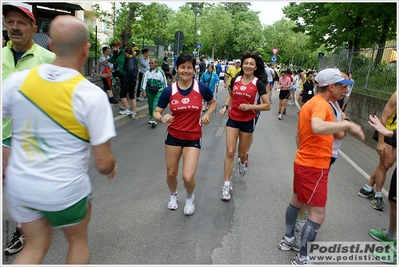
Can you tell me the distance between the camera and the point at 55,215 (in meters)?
1.81

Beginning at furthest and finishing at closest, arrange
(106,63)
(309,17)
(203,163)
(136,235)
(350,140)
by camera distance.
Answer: (309,17) → (106,63) → (350,140) → (203,163) → (136,235)

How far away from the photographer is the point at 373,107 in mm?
9109

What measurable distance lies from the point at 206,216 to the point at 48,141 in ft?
7.77

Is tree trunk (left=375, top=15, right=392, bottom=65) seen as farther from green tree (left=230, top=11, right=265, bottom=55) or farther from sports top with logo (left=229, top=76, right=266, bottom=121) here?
green tree (left=230, top=11, right=265, bottom=55)

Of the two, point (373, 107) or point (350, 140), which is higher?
point (373, 107)

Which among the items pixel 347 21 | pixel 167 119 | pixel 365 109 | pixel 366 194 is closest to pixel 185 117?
pixel 167 119

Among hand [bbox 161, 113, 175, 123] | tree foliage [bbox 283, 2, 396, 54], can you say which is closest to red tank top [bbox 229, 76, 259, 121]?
hand [bbox 161, 113, 175, 123]

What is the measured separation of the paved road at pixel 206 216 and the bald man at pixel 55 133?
3.86 feet

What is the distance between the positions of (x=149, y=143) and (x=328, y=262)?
459 cm

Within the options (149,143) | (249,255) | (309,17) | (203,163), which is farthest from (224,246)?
(309,17)

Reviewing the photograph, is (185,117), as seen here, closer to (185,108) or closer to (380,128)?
(185,108)

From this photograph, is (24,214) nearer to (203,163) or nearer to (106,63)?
(203,163)

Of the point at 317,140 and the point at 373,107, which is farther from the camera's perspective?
the point at 373,107

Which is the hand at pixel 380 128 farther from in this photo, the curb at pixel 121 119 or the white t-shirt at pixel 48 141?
the curb at pixel 121 119
